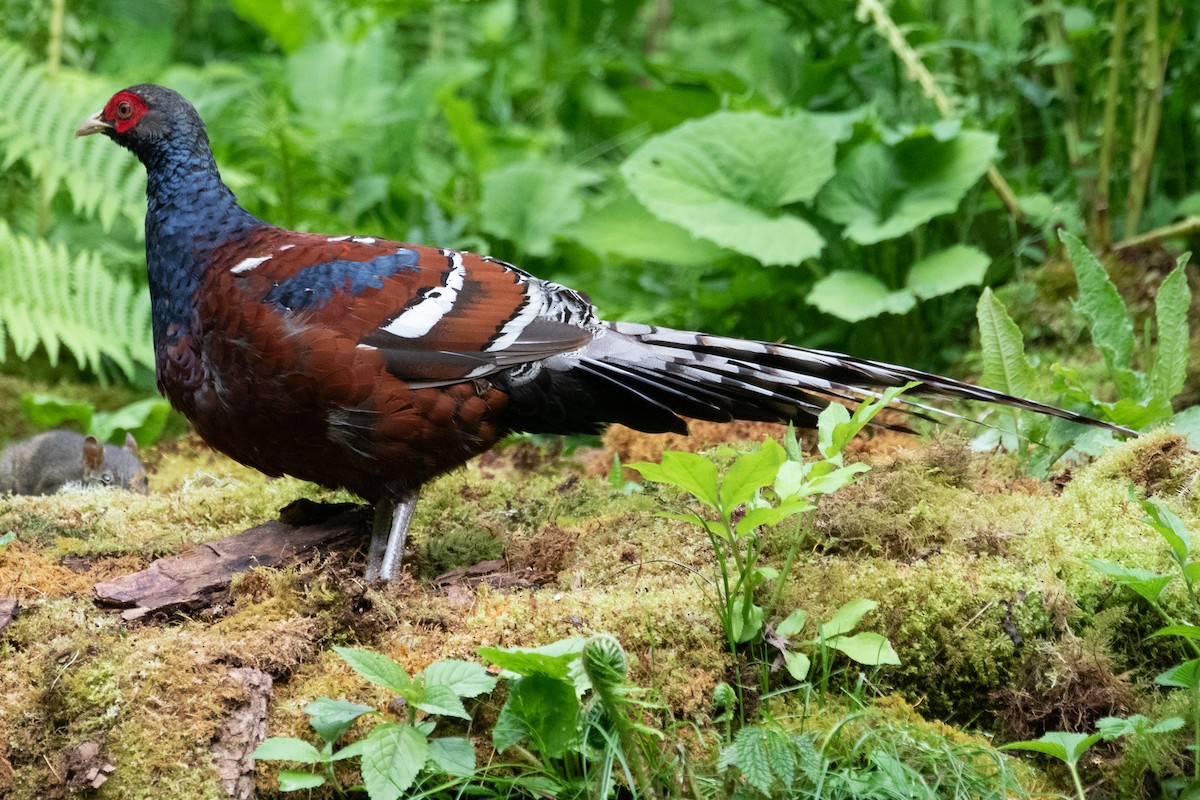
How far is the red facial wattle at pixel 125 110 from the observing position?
3.84 metres

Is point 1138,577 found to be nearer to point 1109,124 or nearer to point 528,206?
point 1109,124

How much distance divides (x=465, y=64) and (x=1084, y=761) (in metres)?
6.48

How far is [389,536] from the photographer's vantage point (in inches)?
136

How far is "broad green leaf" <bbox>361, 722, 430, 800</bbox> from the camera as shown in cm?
232

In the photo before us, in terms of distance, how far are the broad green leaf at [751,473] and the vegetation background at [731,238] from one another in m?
0.27

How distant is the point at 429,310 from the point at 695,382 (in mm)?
852

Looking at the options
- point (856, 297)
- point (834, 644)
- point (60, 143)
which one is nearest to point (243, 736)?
point (834, 644)

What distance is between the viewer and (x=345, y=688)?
2701 millimetres

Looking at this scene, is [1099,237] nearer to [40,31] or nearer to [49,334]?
[49,334]

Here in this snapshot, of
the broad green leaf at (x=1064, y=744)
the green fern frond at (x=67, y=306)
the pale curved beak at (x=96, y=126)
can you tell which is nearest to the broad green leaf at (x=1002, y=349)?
the broad green leaf at (x=1064, y=744)

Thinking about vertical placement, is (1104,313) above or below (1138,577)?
above

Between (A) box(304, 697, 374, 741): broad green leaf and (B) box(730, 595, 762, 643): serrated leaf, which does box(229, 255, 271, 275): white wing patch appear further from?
(B) box(730, 595, 762, 643): serrated leaf

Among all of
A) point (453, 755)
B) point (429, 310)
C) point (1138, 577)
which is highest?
point (429, 310)

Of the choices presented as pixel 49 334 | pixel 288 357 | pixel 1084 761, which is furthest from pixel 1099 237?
pixel 49 334
